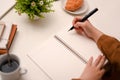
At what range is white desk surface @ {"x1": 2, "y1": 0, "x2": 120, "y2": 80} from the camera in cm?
94

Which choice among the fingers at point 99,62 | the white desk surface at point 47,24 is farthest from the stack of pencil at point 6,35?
the fingers at point 99,62

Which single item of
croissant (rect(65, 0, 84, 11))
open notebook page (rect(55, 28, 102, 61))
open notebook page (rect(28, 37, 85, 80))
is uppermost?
croissant (rect(65, 0, 84, 11))

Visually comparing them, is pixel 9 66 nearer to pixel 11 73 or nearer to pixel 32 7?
pixel 11 73

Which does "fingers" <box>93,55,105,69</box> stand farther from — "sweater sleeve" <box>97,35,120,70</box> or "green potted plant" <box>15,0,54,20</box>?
"green potted plant" <box>15,0,54,20</box>

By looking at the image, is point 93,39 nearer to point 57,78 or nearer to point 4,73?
point 57,78

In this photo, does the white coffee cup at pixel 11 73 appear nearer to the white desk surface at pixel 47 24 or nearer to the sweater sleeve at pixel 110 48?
the white desk surface at pixel 47 24

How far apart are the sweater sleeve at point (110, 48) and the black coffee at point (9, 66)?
31cm

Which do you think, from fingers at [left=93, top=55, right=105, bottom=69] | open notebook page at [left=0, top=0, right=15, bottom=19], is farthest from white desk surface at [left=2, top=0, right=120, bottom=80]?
fingers at [left=93, top=55, right=105, bottom=69]

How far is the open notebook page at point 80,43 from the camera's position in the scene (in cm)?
92

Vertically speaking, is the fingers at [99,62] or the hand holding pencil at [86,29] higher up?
the hand holding pencil at [86,29]

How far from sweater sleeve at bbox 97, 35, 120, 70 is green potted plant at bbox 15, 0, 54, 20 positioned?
0.26 metres

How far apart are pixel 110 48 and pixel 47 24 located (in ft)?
0.91

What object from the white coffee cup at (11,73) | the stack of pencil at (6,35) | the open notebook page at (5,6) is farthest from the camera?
the open notebook page at (5,6)

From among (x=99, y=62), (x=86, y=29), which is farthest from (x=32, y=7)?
(x=99, y=62)
